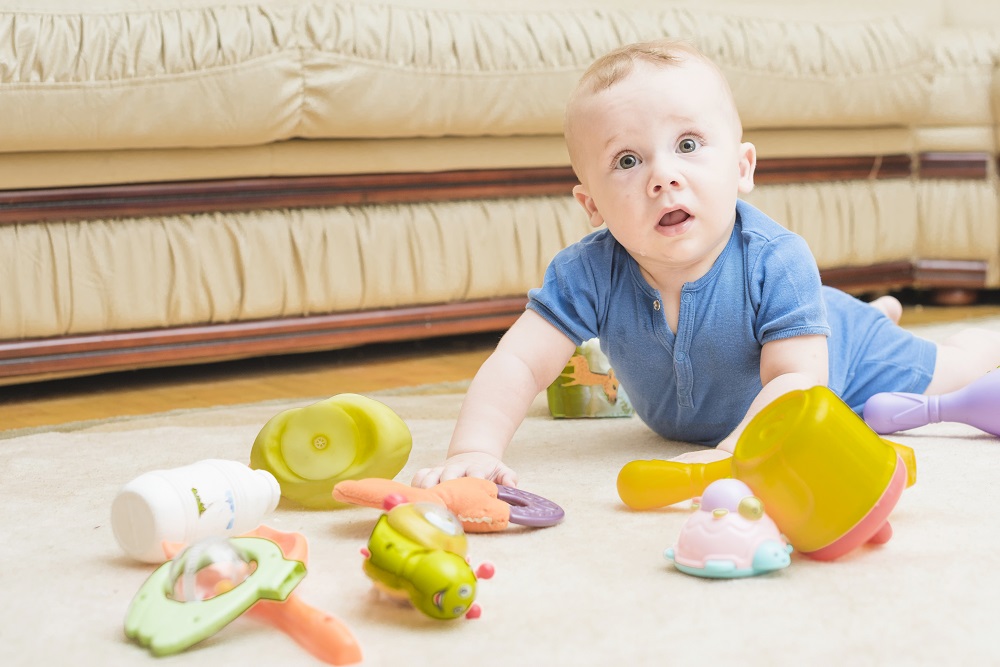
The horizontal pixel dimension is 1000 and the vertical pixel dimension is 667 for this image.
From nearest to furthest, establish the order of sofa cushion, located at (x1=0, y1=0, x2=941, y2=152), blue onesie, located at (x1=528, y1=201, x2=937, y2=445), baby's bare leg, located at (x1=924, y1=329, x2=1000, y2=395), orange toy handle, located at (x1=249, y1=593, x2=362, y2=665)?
1. orange toy handle, located at (x1=249, y1=593, x2=362, y2=665)
2. blue onesie, located at (x1=528, y1=201, x2=937, y2=445)
3. baby's bare leg, located at (x1=924, y1=329, x2=1000, y2=395)
4. sofa cushion, located at (x1=0, y1=0, x2=941, y2=152)

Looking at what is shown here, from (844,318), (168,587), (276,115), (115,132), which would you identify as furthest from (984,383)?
(115,132)

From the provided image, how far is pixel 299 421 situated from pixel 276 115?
0.68 meters

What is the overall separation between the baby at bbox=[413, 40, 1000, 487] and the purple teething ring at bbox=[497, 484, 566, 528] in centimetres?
6

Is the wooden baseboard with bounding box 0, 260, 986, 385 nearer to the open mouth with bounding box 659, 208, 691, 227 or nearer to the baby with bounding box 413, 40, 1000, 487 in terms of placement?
the baby with bounding box 413, 40, 1000, 487

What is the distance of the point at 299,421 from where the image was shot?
93cm

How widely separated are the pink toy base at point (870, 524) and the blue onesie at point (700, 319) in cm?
30

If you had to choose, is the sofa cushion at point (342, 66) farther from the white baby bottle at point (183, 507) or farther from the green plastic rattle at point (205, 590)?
the green plastic rattle at point (205, 590)

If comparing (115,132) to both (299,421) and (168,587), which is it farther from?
(168,587)

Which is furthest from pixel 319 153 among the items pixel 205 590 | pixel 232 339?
pixel 205 590

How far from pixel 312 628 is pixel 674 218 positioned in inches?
20.8

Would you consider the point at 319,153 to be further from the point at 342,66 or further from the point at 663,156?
the point at 663,156

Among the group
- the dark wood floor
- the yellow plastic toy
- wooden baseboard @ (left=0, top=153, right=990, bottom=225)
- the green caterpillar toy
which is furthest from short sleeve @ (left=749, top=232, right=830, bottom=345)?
wooden baseboard @ (left=0, top=153, right=990, bottom=225)

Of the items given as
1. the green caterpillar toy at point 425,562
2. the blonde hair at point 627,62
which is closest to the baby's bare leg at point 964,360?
the blonde hair at point 627,62

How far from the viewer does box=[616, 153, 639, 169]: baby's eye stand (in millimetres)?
1005
